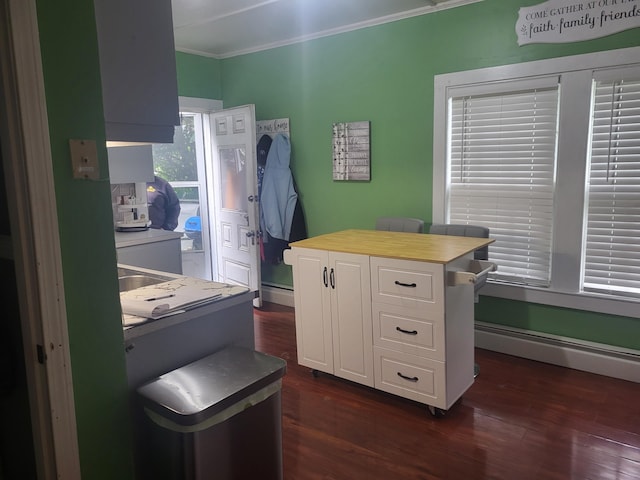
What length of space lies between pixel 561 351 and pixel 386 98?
227cm

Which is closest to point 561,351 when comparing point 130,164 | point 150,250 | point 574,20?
point 574,20

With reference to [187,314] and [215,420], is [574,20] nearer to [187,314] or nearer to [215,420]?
[187,314]

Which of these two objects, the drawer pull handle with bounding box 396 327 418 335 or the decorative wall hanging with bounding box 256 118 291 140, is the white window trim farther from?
the decorative wall hanging with bounding box 256 118 291 140

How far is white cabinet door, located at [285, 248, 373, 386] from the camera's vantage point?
283cm

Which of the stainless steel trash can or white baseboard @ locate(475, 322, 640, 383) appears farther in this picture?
white baseboard @ locate(475, 322, 640, 383)

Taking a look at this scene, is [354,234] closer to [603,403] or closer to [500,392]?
[500,392]

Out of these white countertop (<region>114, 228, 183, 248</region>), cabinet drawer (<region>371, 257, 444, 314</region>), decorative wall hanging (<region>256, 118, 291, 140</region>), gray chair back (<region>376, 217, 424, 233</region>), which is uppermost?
decorative wall hanging (<region>256, 118, 291, 140</region>)

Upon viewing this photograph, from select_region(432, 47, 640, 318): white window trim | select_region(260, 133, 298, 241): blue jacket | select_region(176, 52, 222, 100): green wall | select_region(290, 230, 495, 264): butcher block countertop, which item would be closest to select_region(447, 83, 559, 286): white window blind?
select_region(432, 47, 640, 318): white window trim

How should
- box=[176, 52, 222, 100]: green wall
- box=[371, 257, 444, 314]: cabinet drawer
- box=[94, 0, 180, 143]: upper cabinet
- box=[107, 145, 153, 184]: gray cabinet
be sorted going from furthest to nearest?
box=[176, 52, 222, 100]: green wall → box=[107, 145, 153, 184]: gray cabinet → box=[371, 257, 444, 314]: cabinet drawer → box=[94, 0, 180, 143]: upper cabinet

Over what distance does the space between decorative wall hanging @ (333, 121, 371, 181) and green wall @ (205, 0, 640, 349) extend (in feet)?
0.20

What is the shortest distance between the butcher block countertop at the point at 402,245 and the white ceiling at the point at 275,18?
5.41 feet

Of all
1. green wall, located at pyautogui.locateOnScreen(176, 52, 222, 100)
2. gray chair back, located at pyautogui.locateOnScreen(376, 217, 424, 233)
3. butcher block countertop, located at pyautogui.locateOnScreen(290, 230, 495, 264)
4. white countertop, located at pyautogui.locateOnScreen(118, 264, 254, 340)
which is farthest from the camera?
green wall, located at pyautogui.locateOnScreen(176, 52, 222, 100)

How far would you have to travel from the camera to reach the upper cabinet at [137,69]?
1506 millimetres

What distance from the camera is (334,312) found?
2969 millimetres
